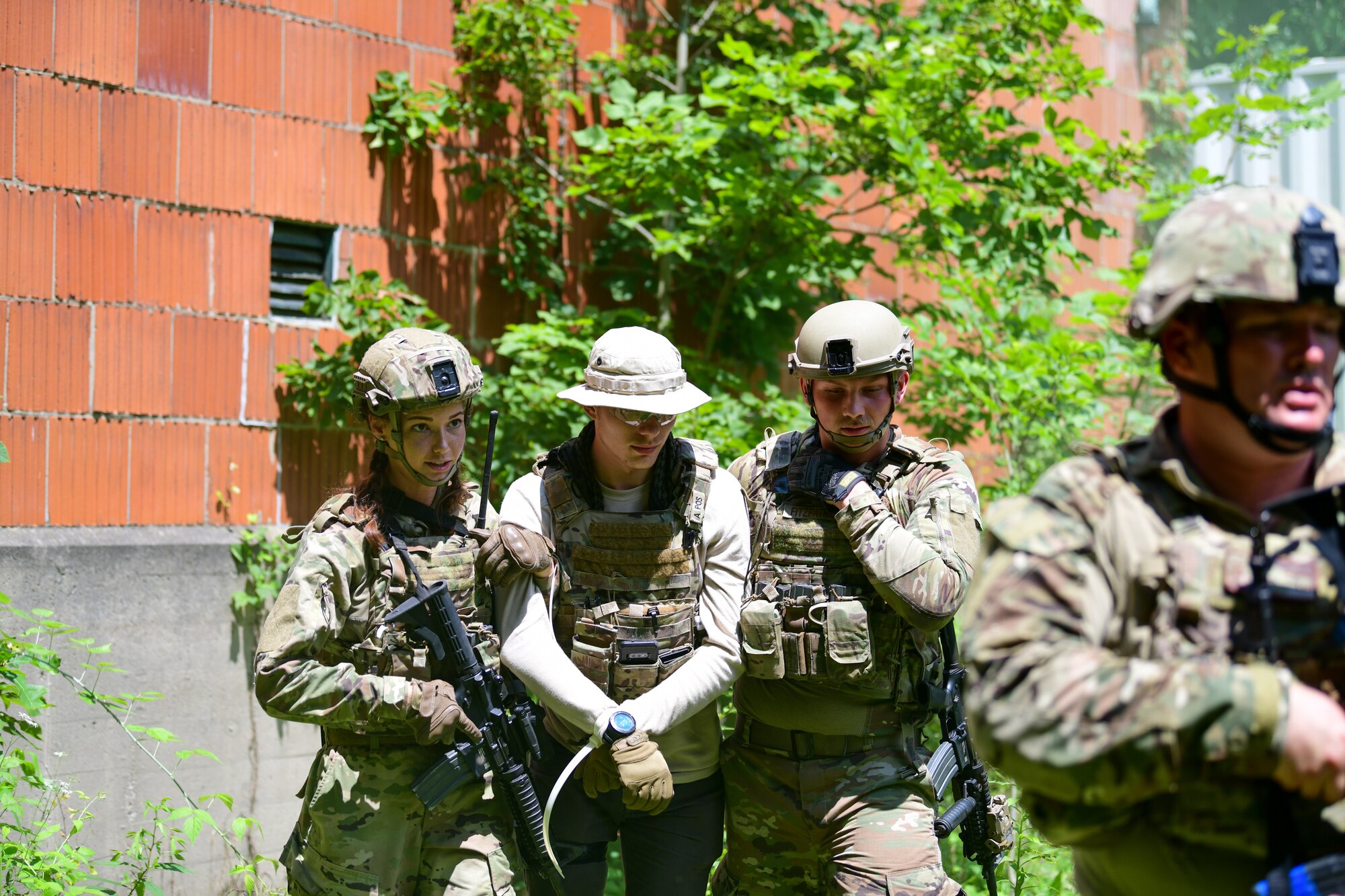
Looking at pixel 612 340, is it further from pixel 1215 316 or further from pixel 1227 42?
pixel 1227 42

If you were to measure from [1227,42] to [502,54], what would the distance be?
145 inches

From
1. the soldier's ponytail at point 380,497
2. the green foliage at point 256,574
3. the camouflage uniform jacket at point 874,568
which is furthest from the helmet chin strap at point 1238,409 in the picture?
the green foliage at point 256,574

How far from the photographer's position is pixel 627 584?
3203 millimetres

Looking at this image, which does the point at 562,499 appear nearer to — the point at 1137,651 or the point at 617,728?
the point at 617,728

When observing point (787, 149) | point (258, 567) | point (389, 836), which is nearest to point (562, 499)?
point (389, 836)

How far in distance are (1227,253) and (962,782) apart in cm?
223

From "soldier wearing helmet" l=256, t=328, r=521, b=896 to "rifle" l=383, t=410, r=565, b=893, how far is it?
49 millimetres

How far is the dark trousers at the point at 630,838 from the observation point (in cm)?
322

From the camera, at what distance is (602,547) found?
10.5ft

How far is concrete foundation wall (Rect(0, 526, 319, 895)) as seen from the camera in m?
4.68

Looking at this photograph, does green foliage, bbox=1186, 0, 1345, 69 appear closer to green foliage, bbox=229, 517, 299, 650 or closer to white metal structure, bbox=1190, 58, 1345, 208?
white metal structure, bbox=1190, 58, 1345, 208

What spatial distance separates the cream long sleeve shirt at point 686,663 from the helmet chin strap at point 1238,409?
1615 mm

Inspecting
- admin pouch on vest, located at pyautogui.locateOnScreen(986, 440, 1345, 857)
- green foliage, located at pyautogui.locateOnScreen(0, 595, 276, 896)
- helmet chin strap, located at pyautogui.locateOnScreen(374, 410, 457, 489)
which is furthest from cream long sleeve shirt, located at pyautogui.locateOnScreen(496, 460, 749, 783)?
admin pouch on vest, located at pyautogui.locateOnScreen(986, 440, 1345, 857)

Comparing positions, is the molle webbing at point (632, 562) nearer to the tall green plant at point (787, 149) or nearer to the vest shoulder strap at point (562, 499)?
the vest shoulder strap at point (562, 499)
